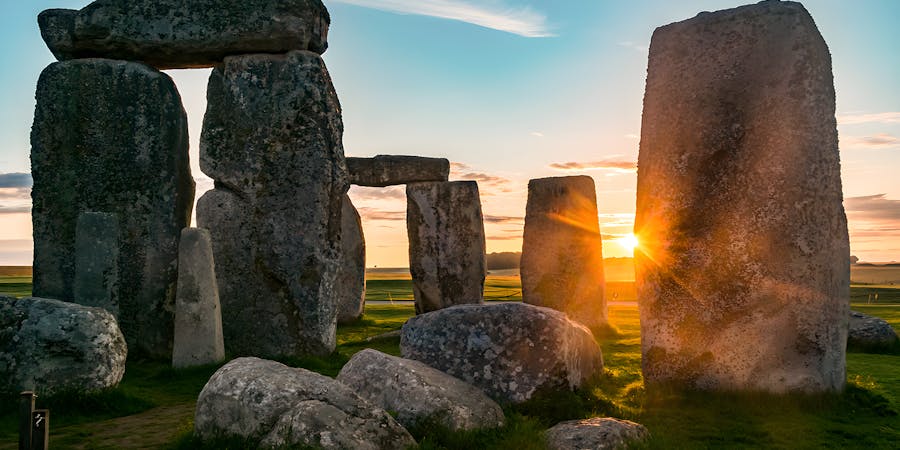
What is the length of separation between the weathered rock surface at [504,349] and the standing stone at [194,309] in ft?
12.1

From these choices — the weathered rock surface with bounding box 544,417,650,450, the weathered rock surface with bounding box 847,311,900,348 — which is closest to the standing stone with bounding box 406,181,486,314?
the weathered rock surface with bounding box 847,311,900,348

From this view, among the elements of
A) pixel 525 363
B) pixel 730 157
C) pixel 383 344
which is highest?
pixel 730 157

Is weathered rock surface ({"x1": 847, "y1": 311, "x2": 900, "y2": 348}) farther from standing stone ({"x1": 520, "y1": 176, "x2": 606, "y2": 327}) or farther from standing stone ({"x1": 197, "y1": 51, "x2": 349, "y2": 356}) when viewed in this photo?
standing stone ({"x1": 197, "y1": 51, "x2": 349, "y2": 356})

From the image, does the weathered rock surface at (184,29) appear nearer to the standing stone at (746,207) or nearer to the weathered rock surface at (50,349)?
the weathered rock surface at (50,349)

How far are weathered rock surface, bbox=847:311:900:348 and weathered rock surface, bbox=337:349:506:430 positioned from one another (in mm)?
8417

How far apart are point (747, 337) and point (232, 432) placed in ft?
Answer: 16.7

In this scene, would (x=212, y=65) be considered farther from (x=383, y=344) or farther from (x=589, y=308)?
(x=589, y=308)

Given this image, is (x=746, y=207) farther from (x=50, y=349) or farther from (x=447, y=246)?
(x=447, y=246)

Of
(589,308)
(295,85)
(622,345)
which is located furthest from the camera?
(589,308)

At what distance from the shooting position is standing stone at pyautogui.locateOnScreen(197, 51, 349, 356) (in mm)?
11164

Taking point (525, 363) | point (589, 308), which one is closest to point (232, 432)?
point (525, 363)

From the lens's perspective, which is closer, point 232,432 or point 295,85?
point 232,432

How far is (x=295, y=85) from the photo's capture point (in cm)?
1132

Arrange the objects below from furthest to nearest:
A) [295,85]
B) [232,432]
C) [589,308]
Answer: [589,308]
[295,85]
[232,432]
